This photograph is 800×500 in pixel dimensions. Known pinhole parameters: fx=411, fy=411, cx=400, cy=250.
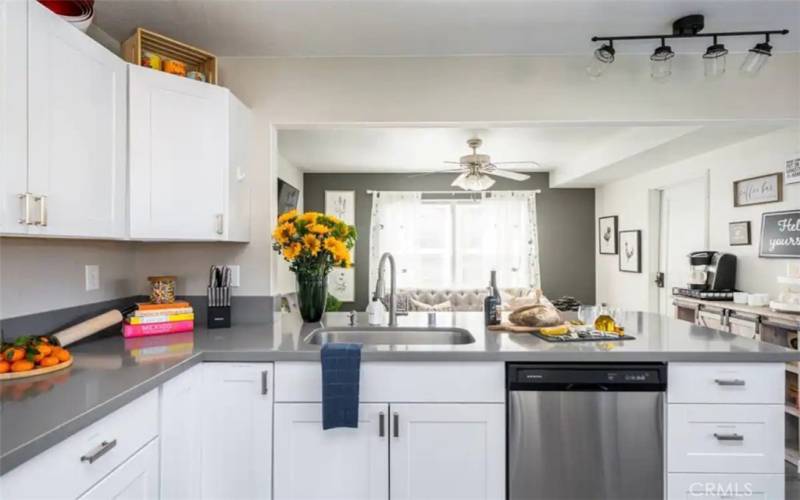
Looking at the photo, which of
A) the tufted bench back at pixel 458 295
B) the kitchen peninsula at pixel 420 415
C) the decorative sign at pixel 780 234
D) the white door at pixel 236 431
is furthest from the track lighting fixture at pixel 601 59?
the tufted bench back at pixel 458 295

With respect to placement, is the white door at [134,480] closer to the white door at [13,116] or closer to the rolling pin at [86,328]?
the rolling pin at [86,328]

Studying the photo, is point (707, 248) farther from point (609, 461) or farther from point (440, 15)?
point (440, 15)

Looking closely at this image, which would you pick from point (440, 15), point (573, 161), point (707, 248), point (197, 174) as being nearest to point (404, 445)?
point (197, 174)

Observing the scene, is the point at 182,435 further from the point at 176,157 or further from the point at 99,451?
the point at 176,157

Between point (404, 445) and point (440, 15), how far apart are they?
1805 mm

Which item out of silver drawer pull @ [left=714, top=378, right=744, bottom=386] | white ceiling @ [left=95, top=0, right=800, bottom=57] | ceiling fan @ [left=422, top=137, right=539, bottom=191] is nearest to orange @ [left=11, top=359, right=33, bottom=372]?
white ceiling @ [left=95, top=0, right=800, bottom=57]

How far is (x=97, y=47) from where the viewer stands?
4.92 feet

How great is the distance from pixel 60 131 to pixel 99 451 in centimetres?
101

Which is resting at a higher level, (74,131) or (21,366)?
(74,131)

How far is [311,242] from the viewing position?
203cm

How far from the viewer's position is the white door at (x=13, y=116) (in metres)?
1.14

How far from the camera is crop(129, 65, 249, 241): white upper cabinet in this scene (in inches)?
66.0

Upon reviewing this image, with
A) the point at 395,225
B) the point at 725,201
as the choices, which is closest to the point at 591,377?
the point at 725,201

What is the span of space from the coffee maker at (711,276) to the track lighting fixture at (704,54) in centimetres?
200
